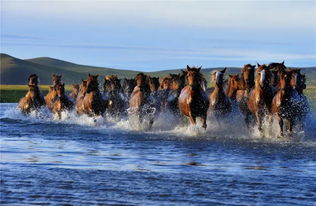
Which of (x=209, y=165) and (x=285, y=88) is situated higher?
(x=285, y=88)

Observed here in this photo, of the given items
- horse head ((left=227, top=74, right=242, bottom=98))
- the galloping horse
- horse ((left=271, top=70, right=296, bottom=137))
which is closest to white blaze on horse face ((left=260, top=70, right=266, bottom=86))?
horse ((left=271, top=70, right=296, bottom=137))

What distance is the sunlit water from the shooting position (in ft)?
33.3

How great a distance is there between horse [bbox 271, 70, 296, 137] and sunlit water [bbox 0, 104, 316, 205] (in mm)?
533

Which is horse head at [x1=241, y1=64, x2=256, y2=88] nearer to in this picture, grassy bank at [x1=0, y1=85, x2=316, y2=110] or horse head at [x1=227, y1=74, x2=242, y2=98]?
horse head at [x1=227, y1=74, x2=242, y2=98]

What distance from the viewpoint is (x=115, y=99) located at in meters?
29.0

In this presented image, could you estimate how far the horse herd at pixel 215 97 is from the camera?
65.0 feet

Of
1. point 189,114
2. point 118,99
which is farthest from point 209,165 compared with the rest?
point 118,99

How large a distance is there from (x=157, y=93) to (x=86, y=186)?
1507 cm

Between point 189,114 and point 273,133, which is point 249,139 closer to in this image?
point 273,133

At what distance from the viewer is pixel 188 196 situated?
1023 centimetres

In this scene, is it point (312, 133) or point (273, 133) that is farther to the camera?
point (312, 133)

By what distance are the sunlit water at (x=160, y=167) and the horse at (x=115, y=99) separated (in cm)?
600

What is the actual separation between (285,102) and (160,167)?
7227 millimetres

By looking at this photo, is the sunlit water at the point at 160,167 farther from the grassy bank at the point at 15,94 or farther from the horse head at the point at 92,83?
the grassy bank at the point at 15,94
